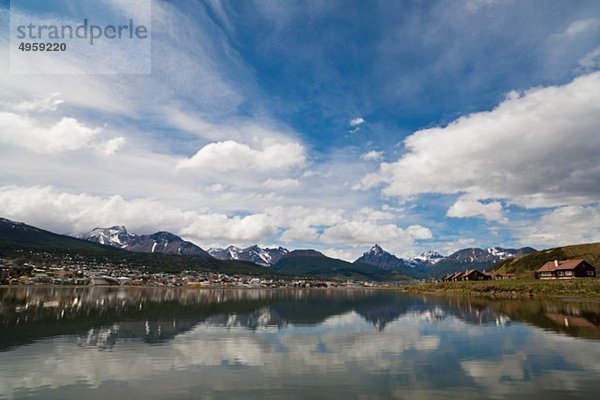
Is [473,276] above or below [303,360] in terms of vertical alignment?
below

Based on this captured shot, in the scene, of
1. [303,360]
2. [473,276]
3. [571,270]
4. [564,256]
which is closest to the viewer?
[303,360]

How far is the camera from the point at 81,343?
44094mm

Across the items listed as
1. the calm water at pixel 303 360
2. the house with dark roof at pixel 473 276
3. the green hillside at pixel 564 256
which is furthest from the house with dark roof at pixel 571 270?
the calm water at pixel 303 360

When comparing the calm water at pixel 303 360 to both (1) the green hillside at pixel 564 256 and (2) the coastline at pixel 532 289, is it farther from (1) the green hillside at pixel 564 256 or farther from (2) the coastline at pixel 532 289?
(1) the green hillside at pixel 564 256

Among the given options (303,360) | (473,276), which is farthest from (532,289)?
(303,360)

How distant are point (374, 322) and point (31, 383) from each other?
5433 centimetres

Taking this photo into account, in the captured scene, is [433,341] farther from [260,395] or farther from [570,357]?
[260,395]

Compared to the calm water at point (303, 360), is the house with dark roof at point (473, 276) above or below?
below

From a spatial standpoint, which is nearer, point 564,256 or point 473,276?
point 564,256

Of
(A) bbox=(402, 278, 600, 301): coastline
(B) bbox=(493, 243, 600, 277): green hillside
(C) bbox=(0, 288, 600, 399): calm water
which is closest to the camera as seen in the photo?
(C) bbox=(0, 288, 600, 399): calm water

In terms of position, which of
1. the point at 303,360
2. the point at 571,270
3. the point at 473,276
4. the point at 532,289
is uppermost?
the point at 571,270

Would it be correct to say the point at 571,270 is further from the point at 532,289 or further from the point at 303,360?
the point at 303,360

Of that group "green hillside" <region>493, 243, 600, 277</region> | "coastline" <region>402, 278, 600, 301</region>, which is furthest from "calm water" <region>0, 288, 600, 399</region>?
"green hillside" <region>493, 243, 600, 277</region>

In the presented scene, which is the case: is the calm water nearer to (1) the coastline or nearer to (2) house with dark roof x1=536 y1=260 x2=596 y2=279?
(1) the coastline
